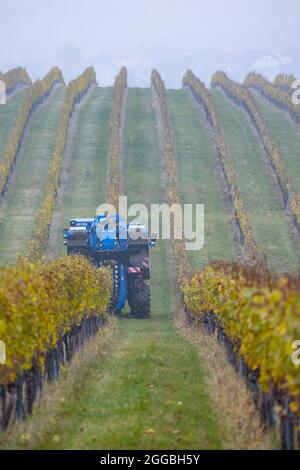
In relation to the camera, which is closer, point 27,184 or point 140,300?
point 140,300

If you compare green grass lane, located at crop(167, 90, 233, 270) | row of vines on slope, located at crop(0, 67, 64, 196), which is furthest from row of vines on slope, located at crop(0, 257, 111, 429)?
row of vines on slope, located at crop(0, 67, 64, 196)

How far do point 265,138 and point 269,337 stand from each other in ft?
202

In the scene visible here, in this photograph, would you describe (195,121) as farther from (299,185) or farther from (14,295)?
(14,295)

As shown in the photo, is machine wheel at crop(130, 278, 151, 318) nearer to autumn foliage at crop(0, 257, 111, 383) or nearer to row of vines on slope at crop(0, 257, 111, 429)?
autumn foliage at crop(0, 257, 111, 383)

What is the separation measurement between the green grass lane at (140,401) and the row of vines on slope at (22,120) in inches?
1295

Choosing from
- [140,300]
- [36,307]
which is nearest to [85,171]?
[140,300]

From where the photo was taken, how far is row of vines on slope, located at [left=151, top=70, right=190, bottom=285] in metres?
48.3

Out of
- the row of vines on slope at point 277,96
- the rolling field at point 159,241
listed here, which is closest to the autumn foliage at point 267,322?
the rolling field at point 159,241

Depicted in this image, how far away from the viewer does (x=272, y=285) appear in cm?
1552

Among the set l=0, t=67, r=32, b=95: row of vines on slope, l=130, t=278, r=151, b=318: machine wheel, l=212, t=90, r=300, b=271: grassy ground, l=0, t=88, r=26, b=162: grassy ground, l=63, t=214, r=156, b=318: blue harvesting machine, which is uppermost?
l=0, t=67, r=32, b=95: row of vines on slope

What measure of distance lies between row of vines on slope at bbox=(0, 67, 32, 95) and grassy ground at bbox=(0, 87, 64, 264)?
8.61m

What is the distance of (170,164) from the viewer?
69.0 metres

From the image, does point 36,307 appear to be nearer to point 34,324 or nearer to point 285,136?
point 34,324

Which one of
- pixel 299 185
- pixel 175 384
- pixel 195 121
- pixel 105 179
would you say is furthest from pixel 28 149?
pixel 175 384
